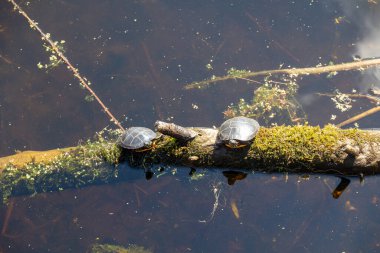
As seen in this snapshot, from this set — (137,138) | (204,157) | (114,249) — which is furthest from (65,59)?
(114,249)

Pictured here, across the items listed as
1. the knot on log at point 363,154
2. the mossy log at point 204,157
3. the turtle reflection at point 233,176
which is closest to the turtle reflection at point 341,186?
the mossy log at point 204,157

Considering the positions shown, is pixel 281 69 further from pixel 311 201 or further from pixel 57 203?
pixel 57 203

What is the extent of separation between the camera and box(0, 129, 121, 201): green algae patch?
199 inches

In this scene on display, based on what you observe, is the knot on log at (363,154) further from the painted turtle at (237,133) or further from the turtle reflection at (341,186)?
the painted turtle at (237,133)

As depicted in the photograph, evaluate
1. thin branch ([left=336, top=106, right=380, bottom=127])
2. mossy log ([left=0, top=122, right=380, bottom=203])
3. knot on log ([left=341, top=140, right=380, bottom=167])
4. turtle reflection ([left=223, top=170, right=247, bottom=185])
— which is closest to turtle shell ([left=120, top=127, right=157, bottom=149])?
mossy log ([left=0, top=122, right=380, bottom=203])

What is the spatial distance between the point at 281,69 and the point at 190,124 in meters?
1.57

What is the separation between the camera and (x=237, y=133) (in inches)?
179

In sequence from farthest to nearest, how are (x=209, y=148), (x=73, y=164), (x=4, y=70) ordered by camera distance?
(x=4, y=70)
(x=73, y=164)
(x=209, y=148)

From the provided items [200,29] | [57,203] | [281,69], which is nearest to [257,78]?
[281,69]

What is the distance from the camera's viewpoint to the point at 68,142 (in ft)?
18.3

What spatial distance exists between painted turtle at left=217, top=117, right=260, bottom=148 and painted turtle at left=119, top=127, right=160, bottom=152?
77 cm

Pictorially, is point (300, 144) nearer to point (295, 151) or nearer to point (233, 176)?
point (295, 151)

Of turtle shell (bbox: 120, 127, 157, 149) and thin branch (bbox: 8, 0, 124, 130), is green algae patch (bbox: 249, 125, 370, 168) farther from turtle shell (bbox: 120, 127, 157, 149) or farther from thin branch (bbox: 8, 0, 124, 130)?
thin branch (bbox: 8, 0, 124, 130)

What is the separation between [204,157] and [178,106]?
126 centimetres
